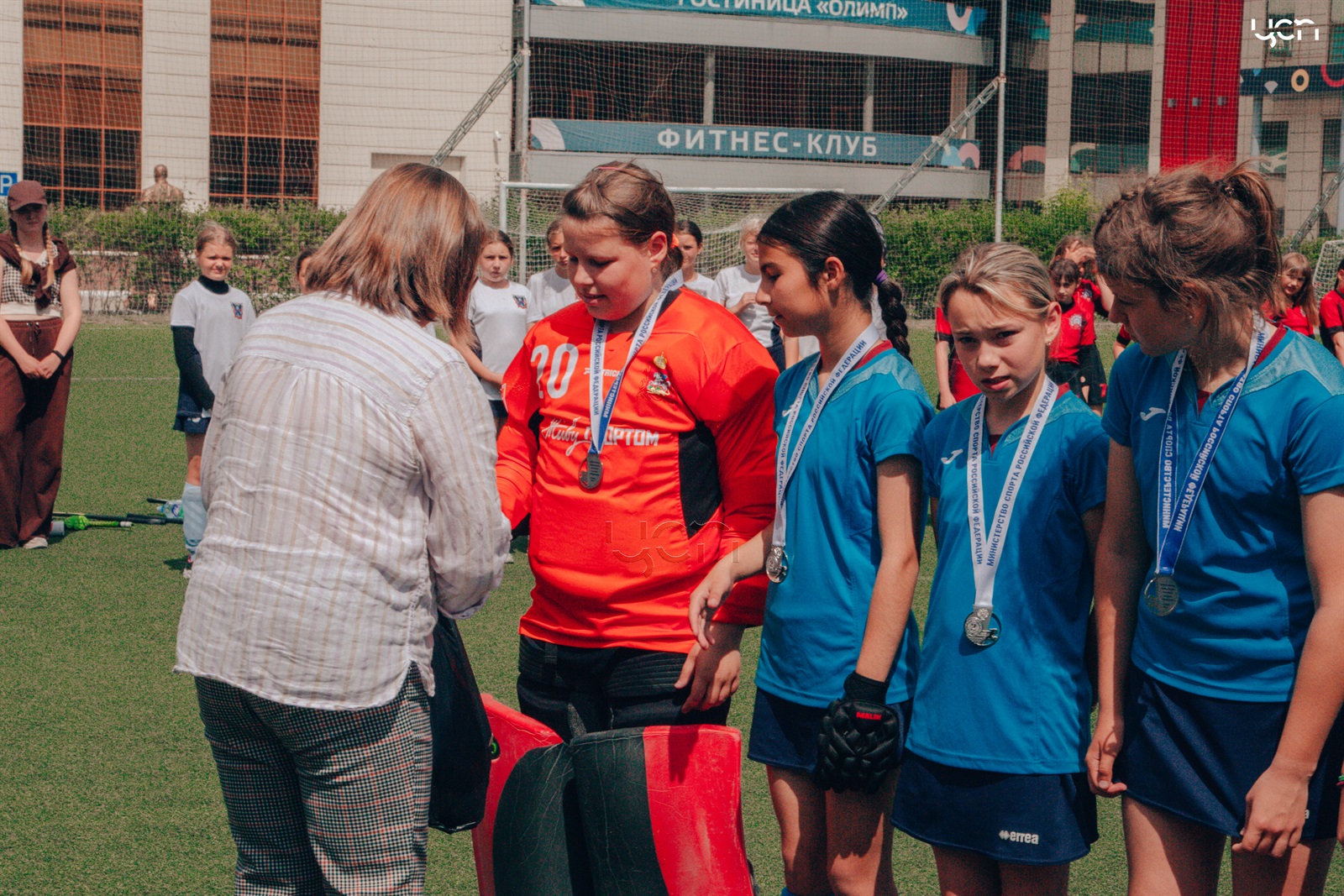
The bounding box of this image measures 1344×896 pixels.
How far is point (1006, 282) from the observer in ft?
7.86

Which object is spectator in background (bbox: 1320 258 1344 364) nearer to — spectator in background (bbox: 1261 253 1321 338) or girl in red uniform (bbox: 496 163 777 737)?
spectator in background (bbox: 1261 253 1321 338)

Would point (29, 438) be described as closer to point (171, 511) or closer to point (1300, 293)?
point (171, 511)

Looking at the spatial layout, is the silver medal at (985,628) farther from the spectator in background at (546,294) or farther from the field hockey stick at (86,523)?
the field hockey stick at (86,523)

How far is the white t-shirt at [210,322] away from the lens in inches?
269

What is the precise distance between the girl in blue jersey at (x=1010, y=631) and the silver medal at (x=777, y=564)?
1.03ft

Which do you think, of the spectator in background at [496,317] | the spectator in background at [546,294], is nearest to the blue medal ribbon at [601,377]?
the spectator in background at [496,317]

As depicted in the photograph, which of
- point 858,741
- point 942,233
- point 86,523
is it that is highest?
point 942,233

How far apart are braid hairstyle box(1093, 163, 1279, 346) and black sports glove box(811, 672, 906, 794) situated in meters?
0.84

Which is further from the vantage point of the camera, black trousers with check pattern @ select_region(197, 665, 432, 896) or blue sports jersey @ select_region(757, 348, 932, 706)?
blue sports jersey @ select_region(757, 348, 932, 706)

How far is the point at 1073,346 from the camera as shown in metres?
9.05

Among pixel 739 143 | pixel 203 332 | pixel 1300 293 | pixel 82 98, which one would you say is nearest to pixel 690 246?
pixel 203 332

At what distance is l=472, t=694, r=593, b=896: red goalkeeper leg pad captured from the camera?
8.66 feet

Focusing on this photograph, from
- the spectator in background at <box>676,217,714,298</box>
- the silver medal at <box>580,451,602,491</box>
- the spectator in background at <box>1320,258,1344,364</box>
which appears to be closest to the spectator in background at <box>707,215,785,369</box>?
the spectator in background at <box>676,217,714,298</box>

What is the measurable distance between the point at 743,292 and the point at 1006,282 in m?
6.91
